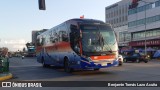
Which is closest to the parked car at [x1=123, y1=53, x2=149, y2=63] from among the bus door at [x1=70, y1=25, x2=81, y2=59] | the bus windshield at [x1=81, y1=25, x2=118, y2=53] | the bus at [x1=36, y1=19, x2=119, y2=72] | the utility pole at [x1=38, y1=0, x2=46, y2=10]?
the bus at [x1=36, y1=19, x2=119, y2=72]

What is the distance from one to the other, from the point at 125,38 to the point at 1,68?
7131cm

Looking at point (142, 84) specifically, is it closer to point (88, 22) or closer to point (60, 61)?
point (88, 22)

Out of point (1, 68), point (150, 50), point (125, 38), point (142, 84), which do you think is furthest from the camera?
point (125, 38)

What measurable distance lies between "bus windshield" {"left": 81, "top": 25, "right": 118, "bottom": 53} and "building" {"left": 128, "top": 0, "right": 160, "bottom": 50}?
48965 millimetres

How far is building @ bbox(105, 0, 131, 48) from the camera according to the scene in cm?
9325

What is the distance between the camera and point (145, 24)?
2670 inches

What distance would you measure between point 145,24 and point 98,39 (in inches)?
1976

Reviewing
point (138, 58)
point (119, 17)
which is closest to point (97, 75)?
point (138, 58)

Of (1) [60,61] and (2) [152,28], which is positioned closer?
(1) [60,61]

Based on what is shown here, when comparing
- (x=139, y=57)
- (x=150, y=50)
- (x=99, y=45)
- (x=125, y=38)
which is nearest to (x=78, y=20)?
(x=99, y=45)

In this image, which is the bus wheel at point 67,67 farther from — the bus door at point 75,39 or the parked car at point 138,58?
the parked car at point 138,58

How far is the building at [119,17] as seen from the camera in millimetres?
93250

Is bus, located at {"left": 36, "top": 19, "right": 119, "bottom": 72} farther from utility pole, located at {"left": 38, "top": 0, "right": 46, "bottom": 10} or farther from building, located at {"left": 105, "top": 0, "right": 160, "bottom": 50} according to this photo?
building, located at {"left": 105, "top": 0, "right": 160, "bottom": 50}

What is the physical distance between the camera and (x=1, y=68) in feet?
72.5
